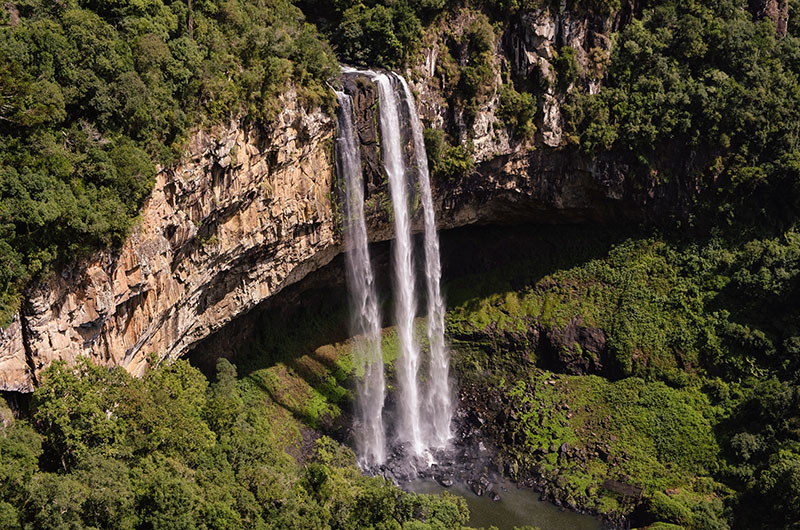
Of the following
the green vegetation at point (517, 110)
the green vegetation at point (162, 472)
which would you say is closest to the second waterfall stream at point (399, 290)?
the green vegetation at point (517, 110)

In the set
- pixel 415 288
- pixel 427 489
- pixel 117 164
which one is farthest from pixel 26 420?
pixel 415 288

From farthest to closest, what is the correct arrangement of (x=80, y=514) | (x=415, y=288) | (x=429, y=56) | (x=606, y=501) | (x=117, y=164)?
(x=415, y=288)
(x=429, y=56)
(x=606, y=501)
(x=117, y=164)
(x=80, y=514)

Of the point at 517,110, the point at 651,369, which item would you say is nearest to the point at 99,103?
the point at 517,110

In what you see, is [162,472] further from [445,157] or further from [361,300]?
[445,157]

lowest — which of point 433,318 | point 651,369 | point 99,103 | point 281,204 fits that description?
point 651,369

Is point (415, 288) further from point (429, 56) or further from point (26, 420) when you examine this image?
point (26, 420)

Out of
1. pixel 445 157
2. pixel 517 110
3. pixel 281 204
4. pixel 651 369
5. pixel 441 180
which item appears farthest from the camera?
pixel 651 369

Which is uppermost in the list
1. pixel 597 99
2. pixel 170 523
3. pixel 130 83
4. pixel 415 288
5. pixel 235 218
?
pixel 597 99
